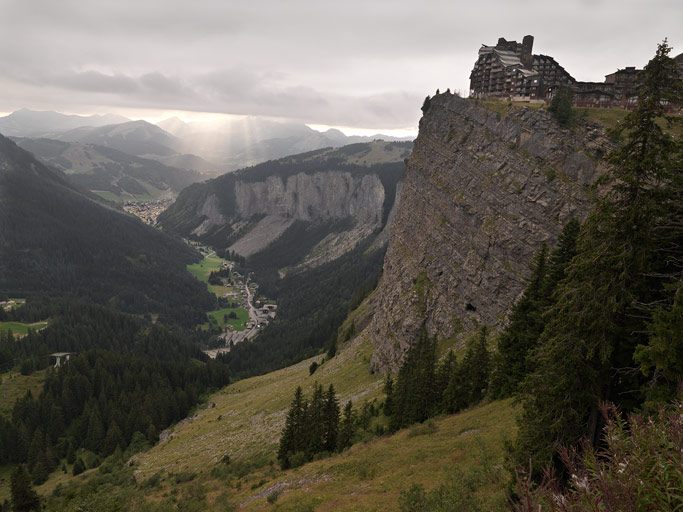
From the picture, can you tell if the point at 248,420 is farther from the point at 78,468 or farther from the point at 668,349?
the point at 668,349

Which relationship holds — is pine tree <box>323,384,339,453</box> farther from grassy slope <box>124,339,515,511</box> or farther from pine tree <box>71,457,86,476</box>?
pine tree <box>71,457,86,476</box>

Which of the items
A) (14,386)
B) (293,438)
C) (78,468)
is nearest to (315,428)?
(293,438)

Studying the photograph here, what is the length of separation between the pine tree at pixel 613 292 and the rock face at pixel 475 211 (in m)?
41.0

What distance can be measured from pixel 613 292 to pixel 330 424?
126 feet

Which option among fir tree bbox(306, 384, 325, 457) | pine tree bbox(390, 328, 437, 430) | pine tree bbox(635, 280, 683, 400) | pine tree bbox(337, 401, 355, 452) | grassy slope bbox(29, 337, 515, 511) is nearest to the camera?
pine tree bbox(635, 280, 683, 400)

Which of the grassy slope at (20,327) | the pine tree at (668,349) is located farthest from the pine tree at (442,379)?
the grassy slope at (20,327)

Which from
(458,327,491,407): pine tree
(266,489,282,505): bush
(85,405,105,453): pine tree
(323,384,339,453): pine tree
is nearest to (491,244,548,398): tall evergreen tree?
(458,327,491,407): pine tree

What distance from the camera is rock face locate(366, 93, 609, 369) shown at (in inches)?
2354

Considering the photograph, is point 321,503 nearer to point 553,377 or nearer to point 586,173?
point 553,377

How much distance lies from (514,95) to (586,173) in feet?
105

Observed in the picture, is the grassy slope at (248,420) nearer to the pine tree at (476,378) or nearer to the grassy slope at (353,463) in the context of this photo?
the grassy slope at (353,463)

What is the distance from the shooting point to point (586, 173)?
56.9 meters

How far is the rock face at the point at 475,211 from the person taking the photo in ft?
196

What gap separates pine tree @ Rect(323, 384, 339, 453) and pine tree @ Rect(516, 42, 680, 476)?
32207mm
